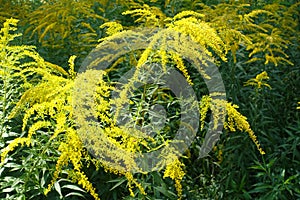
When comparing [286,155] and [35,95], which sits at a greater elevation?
[35,95]

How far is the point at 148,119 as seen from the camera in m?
3.89

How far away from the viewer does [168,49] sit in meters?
3.15

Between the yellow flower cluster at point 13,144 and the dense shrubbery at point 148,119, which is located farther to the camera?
the dense shrubbery at point 148,119

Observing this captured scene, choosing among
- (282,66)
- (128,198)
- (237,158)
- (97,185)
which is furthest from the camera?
(282,66)

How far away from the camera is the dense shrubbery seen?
3059 mm

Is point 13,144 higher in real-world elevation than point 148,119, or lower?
higher

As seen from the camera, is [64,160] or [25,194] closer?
[64,160]

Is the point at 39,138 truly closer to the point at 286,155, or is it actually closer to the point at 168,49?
the point at 168,49

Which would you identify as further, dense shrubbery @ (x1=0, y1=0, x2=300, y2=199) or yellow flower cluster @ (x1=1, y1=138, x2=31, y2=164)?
dense shrubbery @ (x1=0, y1=0, x2=300, y2=199)

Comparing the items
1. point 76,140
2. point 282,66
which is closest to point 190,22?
point 76,140

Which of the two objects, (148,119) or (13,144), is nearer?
(13,144)

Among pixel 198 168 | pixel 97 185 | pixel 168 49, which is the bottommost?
pixel 198 168

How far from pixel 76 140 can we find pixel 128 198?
66cm

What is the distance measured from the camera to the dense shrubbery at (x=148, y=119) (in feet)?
10.0
